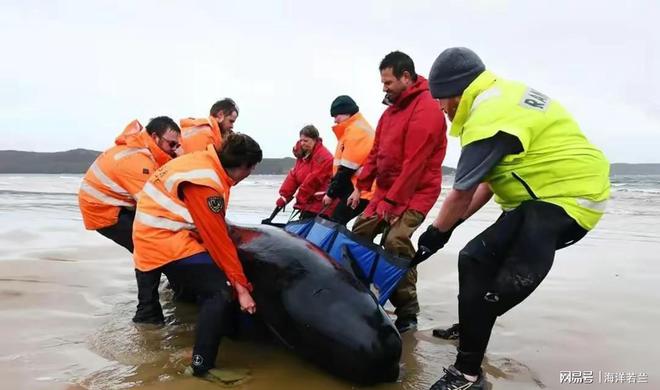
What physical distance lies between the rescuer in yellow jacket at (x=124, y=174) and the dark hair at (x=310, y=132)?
265 centimetres

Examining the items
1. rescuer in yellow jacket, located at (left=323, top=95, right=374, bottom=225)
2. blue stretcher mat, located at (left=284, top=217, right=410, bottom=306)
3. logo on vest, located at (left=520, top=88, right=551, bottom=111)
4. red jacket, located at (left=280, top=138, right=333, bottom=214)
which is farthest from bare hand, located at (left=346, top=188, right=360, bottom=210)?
logo on vest, located at (left=520, top=88, right=551, bottom=111)

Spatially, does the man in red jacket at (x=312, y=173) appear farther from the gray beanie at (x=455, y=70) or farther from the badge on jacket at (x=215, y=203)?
the gray beanie at (x=455, y=70)

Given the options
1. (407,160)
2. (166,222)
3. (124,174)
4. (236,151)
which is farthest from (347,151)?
(166,222)

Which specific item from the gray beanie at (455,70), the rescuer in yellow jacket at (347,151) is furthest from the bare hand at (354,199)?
the gray beanie at (455,70)

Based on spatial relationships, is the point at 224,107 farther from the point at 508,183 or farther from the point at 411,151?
the point at 508,183

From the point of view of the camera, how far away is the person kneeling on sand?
4191 millimetres

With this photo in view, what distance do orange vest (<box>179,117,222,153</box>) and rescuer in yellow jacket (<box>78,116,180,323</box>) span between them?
0.45 m

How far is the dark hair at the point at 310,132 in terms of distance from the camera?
8695mm

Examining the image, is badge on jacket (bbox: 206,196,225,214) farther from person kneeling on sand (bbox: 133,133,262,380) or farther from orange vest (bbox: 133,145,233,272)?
orange vest (bbox: 133,145,233,272)

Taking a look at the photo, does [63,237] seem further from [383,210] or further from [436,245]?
Result: [436,245]

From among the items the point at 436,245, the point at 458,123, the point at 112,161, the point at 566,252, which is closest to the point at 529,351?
the point at 436,245

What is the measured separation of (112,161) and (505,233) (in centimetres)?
408

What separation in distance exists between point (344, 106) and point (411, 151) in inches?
75.0

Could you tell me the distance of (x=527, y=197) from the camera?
3.84m
